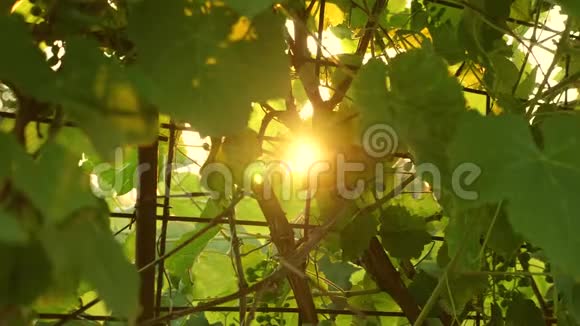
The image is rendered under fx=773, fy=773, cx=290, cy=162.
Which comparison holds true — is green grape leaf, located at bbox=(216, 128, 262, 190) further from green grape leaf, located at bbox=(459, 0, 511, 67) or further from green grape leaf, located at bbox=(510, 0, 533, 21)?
green grape leaf, located at bbox=(510, 0, 533, 21)

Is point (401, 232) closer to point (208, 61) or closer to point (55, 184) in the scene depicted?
point (208, 61)

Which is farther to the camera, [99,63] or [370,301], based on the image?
[370,301]

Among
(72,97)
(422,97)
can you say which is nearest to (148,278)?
(422,97)

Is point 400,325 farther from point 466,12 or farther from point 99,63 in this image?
point 99,63

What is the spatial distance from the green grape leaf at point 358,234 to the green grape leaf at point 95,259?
49 cm

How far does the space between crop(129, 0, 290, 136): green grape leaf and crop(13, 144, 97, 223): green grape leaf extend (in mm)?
78

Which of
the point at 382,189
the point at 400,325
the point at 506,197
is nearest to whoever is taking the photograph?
the point at 506,197

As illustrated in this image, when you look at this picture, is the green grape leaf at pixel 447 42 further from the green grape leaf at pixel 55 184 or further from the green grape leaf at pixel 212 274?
the green grape leaf at pixel 55 184

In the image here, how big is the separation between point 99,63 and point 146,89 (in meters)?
0.03

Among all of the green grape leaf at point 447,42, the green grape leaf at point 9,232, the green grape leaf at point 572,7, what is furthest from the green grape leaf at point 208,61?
the green grape leaf at point 447,42

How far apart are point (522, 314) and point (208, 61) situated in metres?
0.62

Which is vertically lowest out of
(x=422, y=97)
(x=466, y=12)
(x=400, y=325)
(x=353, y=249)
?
(x=400, y=325)

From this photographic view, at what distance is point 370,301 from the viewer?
3.19 ft

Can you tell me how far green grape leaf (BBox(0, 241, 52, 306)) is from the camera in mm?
304
